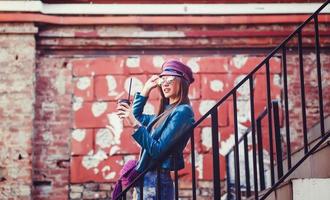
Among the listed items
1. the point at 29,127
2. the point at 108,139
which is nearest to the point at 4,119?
the point at 29,127

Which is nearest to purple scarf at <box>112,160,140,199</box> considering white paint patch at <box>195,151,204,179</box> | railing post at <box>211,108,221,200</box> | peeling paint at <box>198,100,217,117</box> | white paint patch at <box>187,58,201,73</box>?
railing post at <box>211,108,221,200</box>

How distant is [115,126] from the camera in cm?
726

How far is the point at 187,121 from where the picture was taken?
4.26m

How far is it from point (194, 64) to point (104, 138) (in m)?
1.50

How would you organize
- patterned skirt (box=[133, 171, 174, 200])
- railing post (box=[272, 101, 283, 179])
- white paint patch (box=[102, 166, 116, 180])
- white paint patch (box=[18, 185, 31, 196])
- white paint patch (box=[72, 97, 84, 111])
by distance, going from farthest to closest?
white paint patch (box=[72, 97, 84, 111]) < white paint patch (box=[102, 166, 116, 180]) < white paint patch (box=[18, 185, 31, 196]) < railing post (box=[272, 101, 283, 179]) < patterned skirt (box=[133, 171, 174, 200])

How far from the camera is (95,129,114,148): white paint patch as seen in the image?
283 inches

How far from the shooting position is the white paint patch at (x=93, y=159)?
23.4 feet

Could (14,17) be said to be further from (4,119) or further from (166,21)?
(166,21)

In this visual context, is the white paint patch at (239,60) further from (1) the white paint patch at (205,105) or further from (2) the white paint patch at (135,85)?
(2) the white paint patch at (135,85)

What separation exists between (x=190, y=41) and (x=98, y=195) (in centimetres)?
228

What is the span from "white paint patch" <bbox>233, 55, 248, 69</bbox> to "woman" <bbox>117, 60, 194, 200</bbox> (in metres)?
3.10

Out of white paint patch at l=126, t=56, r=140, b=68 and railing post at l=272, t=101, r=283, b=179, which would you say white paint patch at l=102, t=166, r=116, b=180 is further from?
railing post at l=272, t=101, r=283, b=179

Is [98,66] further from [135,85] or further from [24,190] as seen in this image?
[24,190]

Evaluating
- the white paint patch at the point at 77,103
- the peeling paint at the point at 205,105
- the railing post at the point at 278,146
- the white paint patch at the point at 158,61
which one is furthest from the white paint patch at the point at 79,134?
the railing post at the point at 278,146
